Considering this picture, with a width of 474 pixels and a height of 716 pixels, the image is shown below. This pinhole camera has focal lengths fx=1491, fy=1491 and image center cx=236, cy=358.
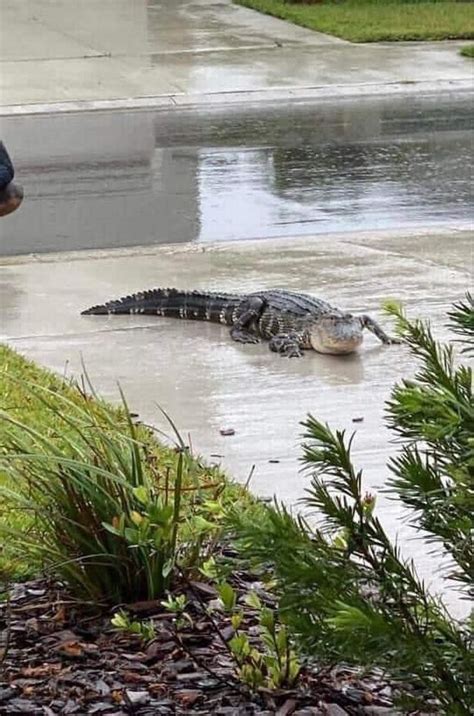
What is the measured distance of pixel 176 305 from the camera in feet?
27.7

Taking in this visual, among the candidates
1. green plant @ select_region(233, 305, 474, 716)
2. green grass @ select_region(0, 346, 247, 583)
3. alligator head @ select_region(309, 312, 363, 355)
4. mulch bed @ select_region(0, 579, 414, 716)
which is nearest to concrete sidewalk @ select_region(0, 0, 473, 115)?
alligator head @ select_region(309, 312, 363, 355)

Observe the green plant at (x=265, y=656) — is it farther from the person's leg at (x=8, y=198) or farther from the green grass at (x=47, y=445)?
the person's leg at (x=8, y=198)

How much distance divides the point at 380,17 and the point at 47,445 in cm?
1918

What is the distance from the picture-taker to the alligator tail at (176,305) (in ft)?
27.4

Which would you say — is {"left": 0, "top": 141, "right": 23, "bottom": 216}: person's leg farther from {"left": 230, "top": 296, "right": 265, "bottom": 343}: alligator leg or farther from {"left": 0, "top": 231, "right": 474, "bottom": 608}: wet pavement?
{"left": 230, "top": 296, "right": 265, "bottom": 343}: alligator leg

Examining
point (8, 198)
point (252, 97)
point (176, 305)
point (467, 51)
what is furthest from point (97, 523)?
point (467, 51)

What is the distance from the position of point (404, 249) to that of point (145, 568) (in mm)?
6272

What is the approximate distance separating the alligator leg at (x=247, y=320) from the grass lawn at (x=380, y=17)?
13334mm

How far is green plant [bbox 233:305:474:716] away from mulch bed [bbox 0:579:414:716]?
497mm

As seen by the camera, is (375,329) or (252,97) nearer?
(375,329)

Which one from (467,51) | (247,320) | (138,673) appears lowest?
(467,51)

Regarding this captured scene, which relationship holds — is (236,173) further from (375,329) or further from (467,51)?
(467,51)

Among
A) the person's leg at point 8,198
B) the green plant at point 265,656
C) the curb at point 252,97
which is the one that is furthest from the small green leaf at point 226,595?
the curb at point 252,97

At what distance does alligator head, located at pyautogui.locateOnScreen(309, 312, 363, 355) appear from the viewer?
7590 millimetres
